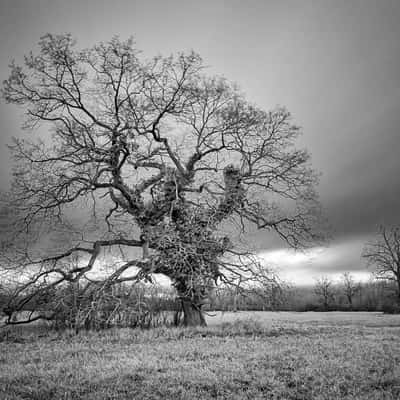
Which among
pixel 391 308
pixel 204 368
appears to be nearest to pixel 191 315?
pixel 204 368

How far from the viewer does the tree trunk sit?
16.6m

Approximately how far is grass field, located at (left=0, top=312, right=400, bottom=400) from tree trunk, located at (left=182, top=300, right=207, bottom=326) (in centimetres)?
440

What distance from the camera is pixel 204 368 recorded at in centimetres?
733

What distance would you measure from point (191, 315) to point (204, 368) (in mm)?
9550

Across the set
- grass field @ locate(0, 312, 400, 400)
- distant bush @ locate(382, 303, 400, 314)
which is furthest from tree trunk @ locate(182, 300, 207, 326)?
distant bush @ locate(382, 303, 400, 314)

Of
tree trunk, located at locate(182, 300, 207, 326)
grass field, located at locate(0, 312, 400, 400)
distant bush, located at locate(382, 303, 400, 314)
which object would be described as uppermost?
distant bush, located at locate(382, 303, 400, 314)

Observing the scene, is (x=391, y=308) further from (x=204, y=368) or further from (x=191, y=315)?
(x=204, y=368)

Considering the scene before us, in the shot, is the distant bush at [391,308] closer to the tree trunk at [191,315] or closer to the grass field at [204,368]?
the tree trunk at [191,315]

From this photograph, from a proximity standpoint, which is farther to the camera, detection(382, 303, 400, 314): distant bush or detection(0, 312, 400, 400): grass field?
detection(382, 303, 400, 314): distant bush

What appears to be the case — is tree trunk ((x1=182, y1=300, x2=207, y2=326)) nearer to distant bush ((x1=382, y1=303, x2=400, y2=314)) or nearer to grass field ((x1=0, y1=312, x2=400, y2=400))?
grass field ((x1=0, y1=312, x2=400, y2=400))

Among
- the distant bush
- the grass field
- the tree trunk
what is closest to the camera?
the grass field

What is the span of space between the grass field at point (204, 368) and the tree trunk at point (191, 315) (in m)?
4.40

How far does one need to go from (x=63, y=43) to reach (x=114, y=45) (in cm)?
199

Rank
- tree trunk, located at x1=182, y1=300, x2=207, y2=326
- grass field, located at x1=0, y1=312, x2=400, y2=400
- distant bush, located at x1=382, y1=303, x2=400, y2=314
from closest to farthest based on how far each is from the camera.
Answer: grass field, located at x1=0, y1=312, x2=400, y2=400 → tree trunk, located at x1=182, y1=300, x2=207, y2=326 → distant bush, located at x1=382, y1=303, x2=400, y2=314
